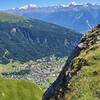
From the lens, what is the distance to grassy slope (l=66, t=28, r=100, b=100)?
34.7 m

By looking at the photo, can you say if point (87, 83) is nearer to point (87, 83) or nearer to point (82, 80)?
point (87, 83)

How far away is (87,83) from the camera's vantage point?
36969 mm

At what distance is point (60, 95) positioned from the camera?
40.6 meters

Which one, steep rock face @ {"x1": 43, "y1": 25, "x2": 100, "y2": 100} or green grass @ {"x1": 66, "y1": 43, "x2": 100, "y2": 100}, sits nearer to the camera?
green grass @ {"x1": 66, "y1": 43, "x2": 100, "y2": 100}

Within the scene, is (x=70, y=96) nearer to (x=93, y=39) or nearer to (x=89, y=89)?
(x=89, y=89)

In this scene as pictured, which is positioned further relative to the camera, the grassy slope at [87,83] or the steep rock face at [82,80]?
the steep rock face at [82,80]

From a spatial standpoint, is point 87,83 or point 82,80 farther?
point 82,80

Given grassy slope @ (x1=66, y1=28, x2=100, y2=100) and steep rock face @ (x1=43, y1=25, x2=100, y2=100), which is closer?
grassy slope @ (x1=66, y1=28, x2=100, y2=100)

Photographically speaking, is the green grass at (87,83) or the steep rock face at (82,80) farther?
the steep rock face at (82,80)

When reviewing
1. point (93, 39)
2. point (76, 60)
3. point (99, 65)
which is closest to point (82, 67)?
point (99, 65)

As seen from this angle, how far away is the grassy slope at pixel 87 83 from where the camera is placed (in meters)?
34.7

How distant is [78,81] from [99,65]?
13.2 feet

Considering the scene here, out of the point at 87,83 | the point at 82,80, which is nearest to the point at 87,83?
the point at 87,83

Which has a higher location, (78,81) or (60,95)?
(78,81)
